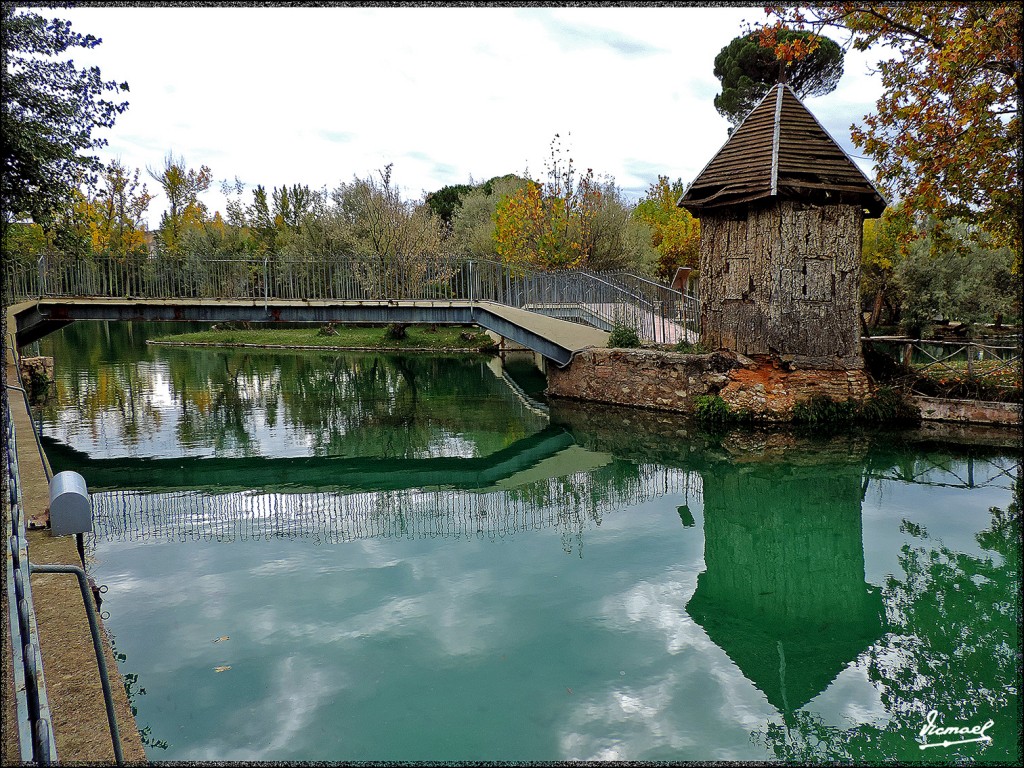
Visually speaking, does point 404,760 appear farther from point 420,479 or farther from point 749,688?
point 420,479

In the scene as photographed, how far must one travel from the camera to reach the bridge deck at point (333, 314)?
20.8 meters

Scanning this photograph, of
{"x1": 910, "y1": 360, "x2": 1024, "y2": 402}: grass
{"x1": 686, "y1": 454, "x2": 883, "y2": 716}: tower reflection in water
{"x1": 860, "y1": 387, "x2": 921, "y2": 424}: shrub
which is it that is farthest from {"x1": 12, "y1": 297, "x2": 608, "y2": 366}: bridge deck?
{"x1": 686, "y1": 454, "x2": 883, "y2": 716}: tower reflection in water

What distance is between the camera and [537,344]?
21000mm

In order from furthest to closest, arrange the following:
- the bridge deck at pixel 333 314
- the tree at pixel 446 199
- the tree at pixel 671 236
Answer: the tree at pixel 446 199 → the tree at pixel 671 236 → the bridge deck at pixel 333 314

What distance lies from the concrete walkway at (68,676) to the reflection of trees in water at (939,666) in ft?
13.9

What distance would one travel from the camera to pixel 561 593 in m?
8.00

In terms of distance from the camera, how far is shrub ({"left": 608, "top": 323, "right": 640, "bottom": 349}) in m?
Answer: 19.9

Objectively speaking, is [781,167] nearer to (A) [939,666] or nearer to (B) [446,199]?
(A) [939,666]

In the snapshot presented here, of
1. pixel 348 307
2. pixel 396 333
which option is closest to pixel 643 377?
pixel 348 307

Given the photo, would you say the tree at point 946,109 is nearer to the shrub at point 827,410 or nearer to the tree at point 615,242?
the shrub at point 827,410

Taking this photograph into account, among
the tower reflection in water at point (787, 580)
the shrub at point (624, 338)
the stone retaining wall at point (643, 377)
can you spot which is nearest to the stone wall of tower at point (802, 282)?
the stone retaining wall at point (643, 377)

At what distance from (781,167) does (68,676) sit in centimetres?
1610

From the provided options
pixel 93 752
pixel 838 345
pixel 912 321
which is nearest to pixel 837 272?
pixel 838 345

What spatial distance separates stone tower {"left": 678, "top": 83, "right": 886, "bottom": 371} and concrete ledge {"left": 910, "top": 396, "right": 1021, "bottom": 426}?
1.75 m
